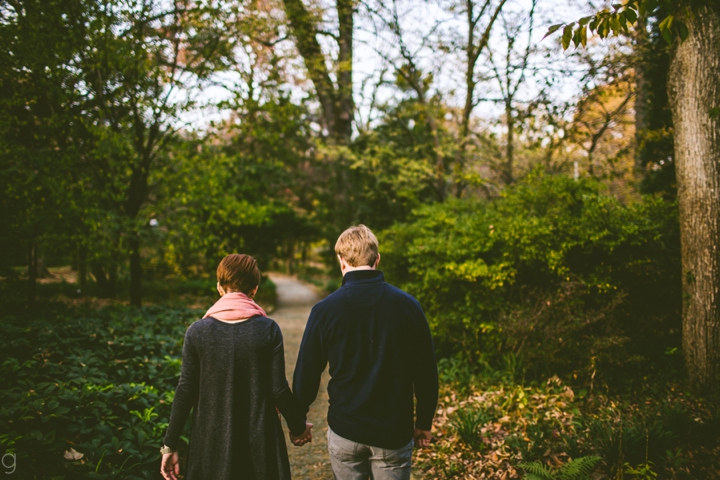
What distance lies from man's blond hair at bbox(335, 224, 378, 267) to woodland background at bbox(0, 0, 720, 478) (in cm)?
190

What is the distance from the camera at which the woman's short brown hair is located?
2.31 m

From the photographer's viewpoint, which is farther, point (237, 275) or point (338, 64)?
point (338, 64)

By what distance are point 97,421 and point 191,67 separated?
7927mm

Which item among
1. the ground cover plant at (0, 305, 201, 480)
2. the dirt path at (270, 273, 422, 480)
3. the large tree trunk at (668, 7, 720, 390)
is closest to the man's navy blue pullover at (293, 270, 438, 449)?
the ground cover plant at (0, 305, 201, 480)

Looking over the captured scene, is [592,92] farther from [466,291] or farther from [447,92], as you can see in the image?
[466,291]

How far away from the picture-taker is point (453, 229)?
6.66 m

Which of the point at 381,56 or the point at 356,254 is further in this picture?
the point at 381,56

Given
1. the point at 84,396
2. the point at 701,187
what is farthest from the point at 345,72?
the point at 84,396

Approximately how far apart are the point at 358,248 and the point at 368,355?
0.57 meters

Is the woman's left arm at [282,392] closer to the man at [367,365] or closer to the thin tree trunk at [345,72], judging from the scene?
the man at [367,365]

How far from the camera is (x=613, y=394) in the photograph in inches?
187

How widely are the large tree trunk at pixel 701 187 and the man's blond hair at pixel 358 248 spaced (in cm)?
439

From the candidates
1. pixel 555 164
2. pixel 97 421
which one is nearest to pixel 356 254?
pixel 97 421

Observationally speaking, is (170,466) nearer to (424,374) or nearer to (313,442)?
(424,374)
